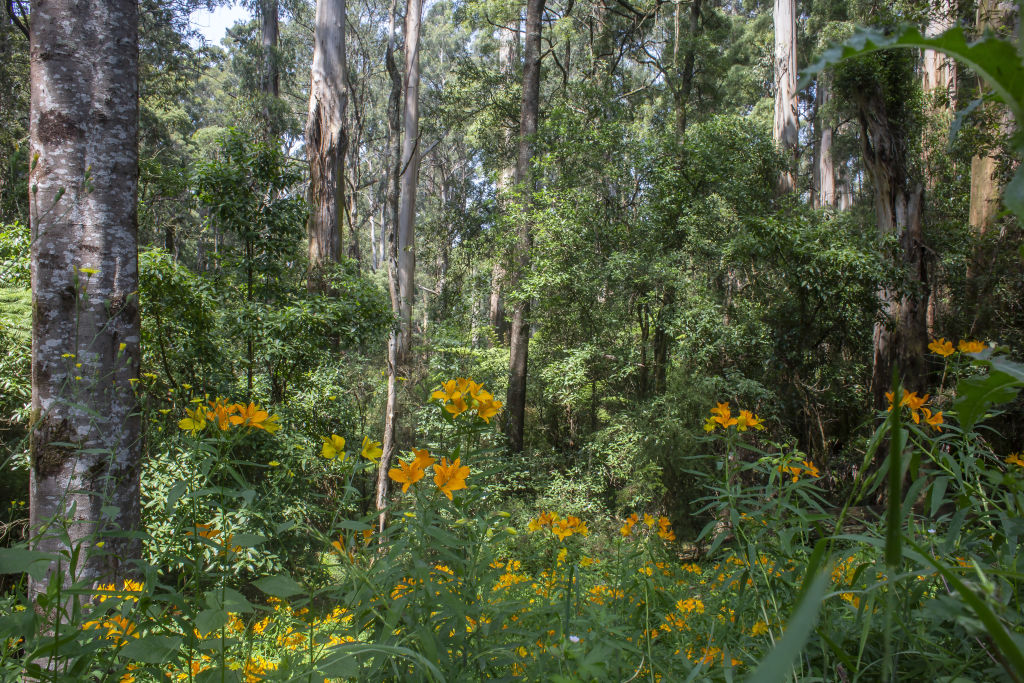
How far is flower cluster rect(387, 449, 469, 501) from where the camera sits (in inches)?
36.8

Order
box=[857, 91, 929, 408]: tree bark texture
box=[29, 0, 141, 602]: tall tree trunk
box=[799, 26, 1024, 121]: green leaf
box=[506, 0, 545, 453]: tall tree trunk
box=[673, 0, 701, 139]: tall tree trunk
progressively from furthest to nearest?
box=[673, 0, 701, 139]: tall tree trunk < box=[506, 0, 545, 453]: tall tree trunk < box=[857, 91, 929, 408]: tree bark texture < box=[29, 0, 141, 602]: tall tree trunk < box=[799, 26, 1024, 121]: green leaf

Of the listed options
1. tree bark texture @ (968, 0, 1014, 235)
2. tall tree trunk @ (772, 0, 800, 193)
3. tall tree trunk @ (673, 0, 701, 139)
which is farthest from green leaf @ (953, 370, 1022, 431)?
tall tree trunk @ (673, 0, 701, 139)

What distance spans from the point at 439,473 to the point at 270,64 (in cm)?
1467

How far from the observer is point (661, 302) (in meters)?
7.12

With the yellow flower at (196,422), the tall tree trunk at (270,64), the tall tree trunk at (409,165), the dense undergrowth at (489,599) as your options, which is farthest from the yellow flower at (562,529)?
the tall tree trunk at (270,64)

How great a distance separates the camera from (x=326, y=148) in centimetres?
684

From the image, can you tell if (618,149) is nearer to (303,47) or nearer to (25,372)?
(25,372)

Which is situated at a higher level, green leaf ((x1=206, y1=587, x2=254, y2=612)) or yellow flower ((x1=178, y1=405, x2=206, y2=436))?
yellow flower ((x1=178, y1=405, x2=206, y2=436))

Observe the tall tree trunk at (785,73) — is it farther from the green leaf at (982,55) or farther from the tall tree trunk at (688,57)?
the green leaf at (982,55)

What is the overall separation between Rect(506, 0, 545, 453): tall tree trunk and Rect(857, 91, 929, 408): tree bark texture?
415 centimetres

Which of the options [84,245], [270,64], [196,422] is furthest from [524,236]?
[270,64]

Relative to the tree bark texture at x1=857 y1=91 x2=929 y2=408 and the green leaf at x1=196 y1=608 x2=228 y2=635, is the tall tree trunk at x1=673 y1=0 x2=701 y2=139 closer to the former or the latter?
the tree bark texture at x1=857 y1=91 x2=929 y2=408

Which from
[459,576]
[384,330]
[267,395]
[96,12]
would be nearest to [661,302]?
[384,330]

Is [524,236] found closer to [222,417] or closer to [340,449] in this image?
[340,449]
